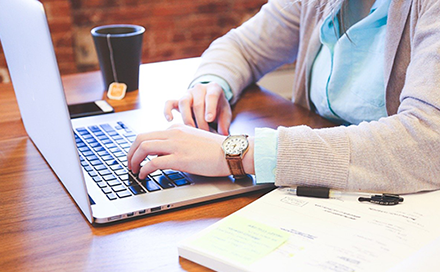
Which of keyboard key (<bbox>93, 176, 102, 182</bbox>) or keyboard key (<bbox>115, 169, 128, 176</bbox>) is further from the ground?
keyboard key (<bbox>93, 176, 102, 182</bbox>)

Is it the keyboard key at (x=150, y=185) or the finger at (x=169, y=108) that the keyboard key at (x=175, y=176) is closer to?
the keyboard key at (x=150, y=185)

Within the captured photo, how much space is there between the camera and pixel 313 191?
775mm

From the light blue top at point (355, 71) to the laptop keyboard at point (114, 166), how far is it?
41 cm

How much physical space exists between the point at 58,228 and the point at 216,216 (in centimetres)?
22

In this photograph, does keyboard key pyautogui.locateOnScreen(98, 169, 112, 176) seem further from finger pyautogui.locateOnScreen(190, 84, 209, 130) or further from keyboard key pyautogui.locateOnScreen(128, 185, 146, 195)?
finger pyautogui.locateOnScreen(190, 84, 209, 130)

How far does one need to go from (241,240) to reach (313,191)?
171 millimetres

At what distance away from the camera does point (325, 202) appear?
0.76 metres

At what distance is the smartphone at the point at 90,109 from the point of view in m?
1.17

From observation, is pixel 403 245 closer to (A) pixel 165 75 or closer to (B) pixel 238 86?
(B) pixel 238 86

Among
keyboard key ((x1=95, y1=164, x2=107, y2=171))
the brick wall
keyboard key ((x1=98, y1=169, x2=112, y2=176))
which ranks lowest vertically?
the brick wall

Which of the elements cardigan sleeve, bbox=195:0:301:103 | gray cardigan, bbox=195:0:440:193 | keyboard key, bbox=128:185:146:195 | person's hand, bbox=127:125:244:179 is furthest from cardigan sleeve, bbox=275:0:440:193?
cardigan sleeve, bbox=195:0:301:103

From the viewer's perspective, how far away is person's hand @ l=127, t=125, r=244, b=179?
824mm

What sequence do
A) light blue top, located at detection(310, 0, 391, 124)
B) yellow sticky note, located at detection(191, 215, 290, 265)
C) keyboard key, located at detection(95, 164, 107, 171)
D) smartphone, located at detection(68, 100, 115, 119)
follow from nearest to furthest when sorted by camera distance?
yellow sticky note, located at detection(191, 215, 290, 265)
keyboard key, located at detection(95, 164, 107, 171)
light blue top, located at detection(310, 0, 391, 124)
smartphone, located at detection(68, 100, 115, 119)

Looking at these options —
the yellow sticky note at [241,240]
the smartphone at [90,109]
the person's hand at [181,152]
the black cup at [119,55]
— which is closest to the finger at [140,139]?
the person's hand at [181,152]
